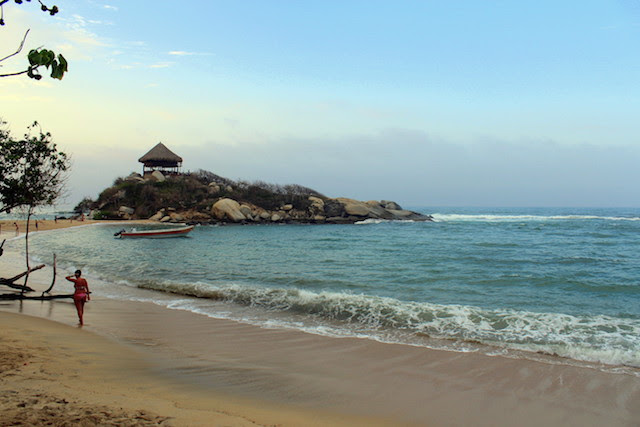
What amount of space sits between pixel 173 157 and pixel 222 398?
60.0 metres

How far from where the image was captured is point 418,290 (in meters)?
13.3

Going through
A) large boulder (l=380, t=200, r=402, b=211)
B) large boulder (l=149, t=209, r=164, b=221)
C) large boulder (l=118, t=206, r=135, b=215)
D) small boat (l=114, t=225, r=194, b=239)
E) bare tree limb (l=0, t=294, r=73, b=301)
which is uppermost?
large boulder (l=380, t=200, r=402, b=211)

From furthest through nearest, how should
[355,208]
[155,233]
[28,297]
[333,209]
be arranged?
[355,208]
[333,209]
[155,233]
[28,297]

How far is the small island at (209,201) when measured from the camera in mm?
53531

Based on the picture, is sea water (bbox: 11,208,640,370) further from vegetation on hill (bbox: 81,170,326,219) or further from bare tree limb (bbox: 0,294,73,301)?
vegetation on hill (bbox: 81,170,326,219)

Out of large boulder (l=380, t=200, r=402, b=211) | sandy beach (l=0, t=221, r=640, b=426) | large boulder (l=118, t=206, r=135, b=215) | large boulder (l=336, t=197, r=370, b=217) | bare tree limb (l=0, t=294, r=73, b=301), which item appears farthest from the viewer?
large boulder (l=380, t=200, r=402, b=211)

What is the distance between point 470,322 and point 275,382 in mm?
5653

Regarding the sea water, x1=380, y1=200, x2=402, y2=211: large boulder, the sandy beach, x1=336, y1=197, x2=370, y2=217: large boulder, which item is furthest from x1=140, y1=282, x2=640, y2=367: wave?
x1=380, y1=200, x2=402, y2=211: large boulder

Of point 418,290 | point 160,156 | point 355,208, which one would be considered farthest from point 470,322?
point 160,156

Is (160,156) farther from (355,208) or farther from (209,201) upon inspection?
(355,208)

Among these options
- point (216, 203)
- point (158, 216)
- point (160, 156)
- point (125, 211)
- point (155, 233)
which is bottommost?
point (155, 233)

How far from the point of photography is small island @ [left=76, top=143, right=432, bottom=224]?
53531mm

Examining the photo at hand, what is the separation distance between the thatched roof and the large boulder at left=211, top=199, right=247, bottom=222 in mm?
12728

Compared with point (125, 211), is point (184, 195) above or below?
above
